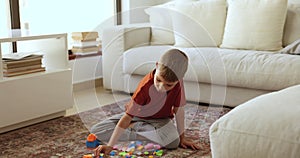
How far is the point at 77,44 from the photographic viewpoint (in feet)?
11.9

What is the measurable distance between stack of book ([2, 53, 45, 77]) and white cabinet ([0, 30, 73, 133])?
1.5 inches

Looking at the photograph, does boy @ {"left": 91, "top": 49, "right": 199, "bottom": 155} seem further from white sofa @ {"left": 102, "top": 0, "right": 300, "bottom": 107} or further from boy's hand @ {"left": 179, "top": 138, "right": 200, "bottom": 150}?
white sofa @ {"left": 102, "top": 0, "right": 300, "bottom": 107}

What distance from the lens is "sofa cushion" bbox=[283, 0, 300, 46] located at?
312 cm

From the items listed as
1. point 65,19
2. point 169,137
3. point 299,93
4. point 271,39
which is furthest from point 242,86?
point 65,19

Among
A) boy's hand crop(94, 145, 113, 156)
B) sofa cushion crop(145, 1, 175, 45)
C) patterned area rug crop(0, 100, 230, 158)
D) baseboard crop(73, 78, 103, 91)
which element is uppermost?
sofa cushion crop(145, 1, 175, 45)

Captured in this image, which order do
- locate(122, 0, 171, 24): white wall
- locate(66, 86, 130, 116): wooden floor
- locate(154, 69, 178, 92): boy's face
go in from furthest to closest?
locate(122, 0, 171, 24): white wall < locate(66, 86, 130, 116): wooden floor < locate(154, 69, 178, 92): boy's face

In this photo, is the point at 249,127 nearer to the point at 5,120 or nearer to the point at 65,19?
the point at 5,120

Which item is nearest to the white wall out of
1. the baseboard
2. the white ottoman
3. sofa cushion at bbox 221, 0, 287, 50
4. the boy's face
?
the baseboard

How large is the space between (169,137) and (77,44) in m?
1.72

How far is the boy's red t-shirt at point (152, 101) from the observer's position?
2.03 meters

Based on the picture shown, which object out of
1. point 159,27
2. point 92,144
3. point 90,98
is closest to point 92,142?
point 92,144

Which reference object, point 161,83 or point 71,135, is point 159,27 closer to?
point 71,135

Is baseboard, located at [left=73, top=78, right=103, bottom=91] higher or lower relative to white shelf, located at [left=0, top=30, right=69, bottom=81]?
lower

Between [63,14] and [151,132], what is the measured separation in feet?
5.97
